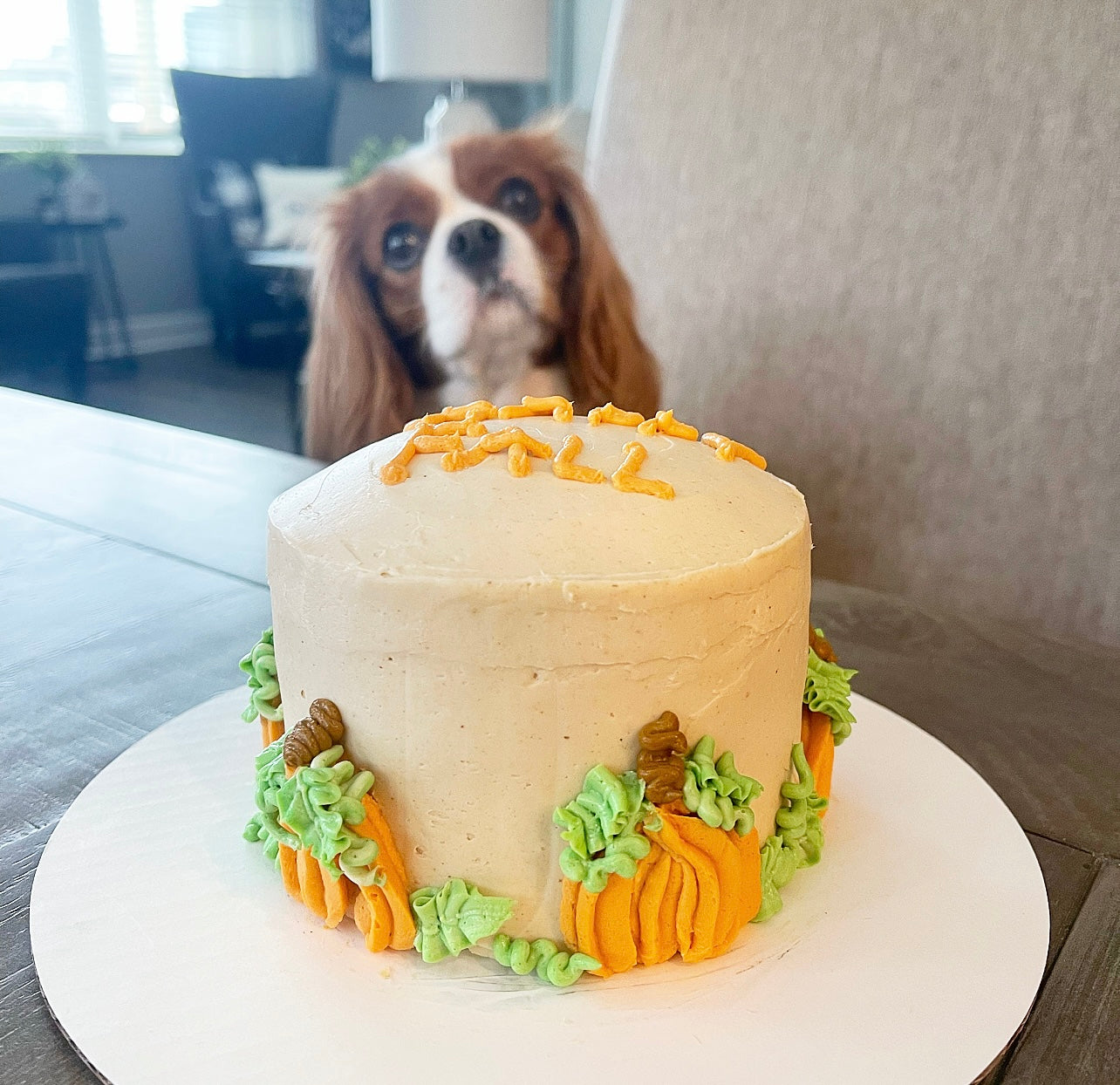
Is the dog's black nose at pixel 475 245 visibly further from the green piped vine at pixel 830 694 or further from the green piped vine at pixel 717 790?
the green piped vine at pixel 717 790

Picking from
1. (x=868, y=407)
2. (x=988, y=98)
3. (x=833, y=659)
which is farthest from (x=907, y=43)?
(x=833, y=659)

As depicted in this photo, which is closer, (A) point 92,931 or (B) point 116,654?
(A) point 92,931

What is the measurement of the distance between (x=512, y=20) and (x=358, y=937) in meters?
2.53

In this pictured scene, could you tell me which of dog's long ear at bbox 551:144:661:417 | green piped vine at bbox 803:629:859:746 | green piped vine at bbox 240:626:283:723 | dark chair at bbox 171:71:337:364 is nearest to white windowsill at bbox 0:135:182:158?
dark chair at bbox 171:71:337:364

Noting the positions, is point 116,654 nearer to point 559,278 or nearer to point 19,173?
point 559,278

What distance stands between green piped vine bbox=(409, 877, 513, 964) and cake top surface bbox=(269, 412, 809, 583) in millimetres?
208

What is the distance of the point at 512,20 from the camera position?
267cm

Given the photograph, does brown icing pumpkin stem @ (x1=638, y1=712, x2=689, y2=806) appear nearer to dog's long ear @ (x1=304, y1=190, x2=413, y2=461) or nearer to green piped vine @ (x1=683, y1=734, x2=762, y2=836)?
green piped vine @ (x1=683, y1=734, x2=762, y2=836)

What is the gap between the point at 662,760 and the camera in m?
0.64

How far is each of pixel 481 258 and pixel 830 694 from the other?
1.47m

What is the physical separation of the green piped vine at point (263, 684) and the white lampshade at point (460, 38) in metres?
2.23

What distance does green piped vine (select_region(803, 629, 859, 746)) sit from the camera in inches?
31.7

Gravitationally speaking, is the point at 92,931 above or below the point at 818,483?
above

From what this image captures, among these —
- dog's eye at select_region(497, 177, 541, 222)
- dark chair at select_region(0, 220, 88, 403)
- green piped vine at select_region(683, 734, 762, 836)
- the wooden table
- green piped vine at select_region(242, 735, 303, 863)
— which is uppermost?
dog's eye at select_region(497, 177, 541, 222)
